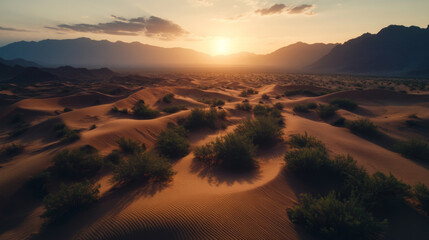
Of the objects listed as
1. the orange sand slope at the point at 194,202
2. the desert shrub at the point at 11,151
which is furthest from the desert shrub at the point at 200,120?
the desert shrub at the point at 11,151

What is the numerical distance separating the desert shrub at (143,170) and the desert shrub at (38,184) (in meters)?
2.19

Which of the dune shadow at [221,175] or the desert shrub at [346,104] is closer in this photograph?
the dune shadow at [221,175]

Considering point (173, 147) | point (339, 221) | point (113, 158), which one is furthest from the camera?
point (173, 147)

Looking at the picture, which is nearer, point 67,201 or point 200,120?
point 67,201

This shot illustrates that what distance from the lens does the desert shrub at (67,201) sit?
411cm

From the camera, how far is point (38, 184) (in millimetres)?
5656

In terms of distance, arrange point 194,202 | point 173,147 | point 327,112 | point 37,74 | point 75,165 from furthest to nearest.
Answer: point 37,74, point 327,112, point 173,147, point 75,165, point 194,202

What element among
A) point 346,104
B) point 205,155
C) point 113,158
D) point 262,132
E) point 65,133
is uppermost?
point 346,104

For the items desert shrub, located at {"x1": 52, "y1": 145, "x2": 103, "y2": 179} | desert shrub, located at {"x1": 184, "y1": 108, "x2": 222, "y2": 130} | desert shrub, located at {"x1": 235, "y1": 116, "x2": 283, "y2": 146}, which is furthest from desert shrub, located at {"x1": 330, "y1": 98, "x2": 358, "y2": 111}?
desert shrub, located at {"x1": 52, "y1": 145, "x2": 103, "y2": 179}

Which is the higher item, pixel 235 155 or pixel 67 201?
pixel 235 155

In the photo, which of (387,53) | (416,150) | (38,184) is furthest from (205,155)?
(387,53)

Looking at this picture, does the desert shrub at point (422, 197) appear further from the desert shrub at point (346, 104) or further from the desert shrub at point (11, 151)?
the desert shrub at point (11, 151)

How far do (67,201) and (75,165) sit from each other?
8.43 feet

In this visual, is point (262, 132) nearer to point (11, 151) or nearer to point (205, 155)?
point (205, 155)
